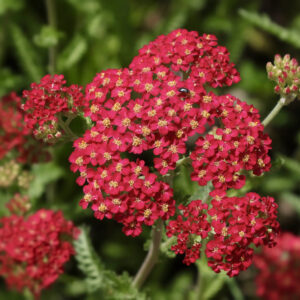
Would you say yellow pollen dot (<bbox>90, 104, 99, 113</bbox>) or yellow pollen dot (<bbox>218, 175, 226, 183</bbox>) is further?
yellow pollen dot (<bbox>90, 104, 99, 113</bbox>)

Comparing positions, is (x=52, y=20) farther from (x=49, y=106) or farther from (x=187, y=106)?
(x=187, y=106)

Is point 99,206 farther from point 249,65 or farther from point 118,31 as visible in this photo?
point 249,65

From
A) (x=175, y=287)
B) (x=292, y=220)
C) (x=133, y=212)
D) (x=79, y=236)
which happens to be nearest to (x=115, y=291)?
(x=79, y=236)

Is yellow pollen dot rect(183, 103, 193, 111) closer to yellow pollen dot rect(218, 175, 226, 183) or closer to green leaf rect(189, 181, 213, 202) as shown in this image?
yellow pollen dot rect(218, 175, 226, 183)

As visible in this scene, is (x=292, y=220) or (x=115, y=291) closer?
(x=115, y=291)

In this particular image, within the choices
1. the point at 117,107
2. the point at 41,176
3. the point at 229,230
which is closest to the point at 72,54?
the point at 41,176

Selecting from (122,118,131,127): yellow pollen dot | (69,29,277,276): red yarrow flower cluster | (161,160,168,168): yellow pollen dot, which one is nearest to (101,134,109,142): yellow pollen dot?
(69,29,277,276): red yarrow flower cluster

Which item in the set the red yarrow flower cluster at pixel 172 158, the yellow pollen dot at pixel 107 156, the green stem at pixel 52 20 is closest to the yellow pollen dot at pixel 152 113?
the red yarrow flower cluster at pixel 172 158
